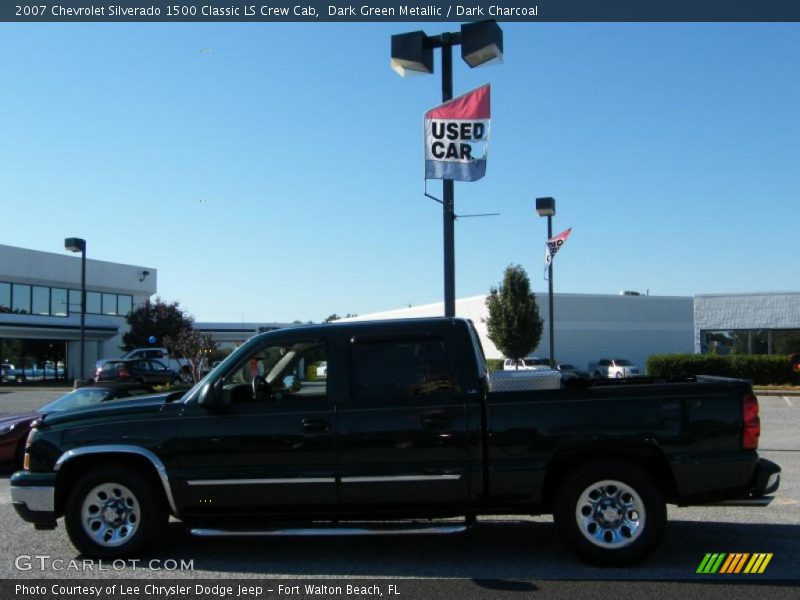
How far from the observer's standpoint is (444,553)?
637 cm

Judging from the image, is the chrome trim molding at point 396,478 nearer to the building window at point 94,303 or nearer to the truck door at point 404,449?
the truck door at point 404,449

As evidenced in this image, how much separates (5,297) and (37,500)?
43.5 metres

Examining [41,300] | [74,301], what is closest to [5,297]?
[41,300]

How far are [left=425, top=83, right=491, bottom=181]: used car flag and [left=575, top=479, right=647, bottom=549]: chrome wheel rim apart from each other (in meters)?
5.89

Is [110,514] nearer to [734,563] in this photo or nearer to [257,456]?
[257,456]

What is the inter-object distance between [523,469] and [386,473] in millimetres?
1057

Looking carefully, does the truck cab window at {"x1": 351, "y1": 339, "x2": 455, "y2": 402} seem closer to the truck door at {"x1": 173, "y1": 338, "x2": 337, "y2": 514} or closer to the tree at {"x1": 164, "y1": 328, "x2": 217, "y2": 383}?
the truck door at {"x1": 173, "y1": 338, "x2": 337, "y2": 514}

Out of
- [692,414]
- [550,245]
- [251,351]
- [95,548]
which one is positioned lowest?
[95,548]

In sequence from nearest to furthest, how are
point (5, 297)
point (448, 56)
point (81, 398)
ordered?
1. point (448, 56)
2. point (81, 398)
3. point (5, 297)

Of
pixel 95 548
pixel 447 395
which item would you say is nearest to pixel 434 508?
pixel 447 395

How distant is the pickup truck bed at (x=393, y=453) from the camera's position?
586 centimetres

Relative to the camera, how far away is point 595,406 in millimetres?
5883

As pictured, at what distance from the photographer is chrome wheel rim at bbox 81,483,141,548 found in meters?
6.14

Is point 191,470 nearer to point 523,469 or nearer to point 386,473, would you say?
point 386,473
